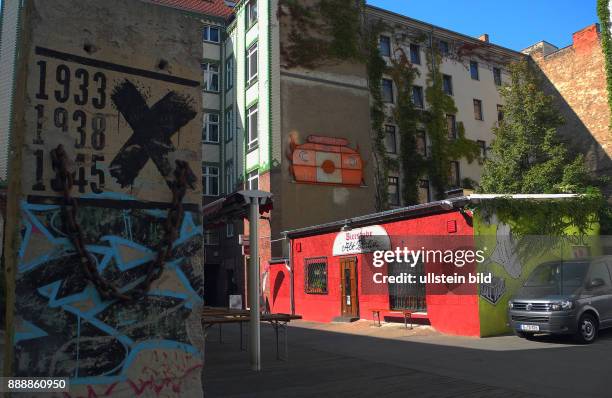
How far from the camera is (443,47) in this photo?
117ft

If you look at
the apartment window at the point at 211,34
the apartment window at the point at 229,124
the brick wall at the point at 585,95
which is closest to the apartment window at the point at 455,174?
the brick wall at the point at 585,95

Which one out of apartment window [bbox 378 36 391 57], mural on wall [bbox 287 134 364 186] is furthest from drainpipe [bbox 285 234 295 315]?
apartment window [bbox 378 36 391 57]

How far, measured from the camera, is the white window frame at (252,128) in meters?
28.7

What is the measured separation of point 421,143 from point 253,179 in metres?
11.7

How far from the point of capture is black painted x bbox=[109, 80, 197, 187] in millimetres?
4020

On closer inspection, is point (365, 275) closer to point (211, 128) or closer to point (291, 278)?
point (291, 278)

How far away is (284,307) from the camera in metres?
24.1

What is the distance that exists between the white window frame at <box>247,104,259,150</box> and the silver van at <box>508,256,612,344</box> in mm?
17925

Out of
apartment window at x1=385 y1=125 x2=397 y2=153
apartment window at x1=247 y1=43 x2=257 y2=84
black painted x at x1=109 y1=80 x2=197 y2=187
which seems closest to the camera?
black painted x at x1=109 y1=80 x2=197 y2=187

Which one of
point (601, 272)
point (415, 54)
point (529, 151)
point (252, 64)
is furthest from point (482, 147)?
point (601, 272)

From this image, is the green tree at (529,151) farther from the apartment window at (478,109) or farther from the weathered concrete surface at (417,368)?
the weathered concrete surface at (417,368)

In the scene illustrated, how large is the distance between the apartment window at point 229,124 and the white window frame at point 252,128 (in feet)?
7.78

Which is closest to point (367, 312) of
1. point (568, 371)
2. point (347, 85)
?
point (568, 371)

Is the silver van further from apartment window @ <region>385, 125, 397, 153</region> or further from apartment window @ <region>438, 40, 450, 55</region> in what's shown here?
apartment window @ <region>438, 40, 450, 55</region>
